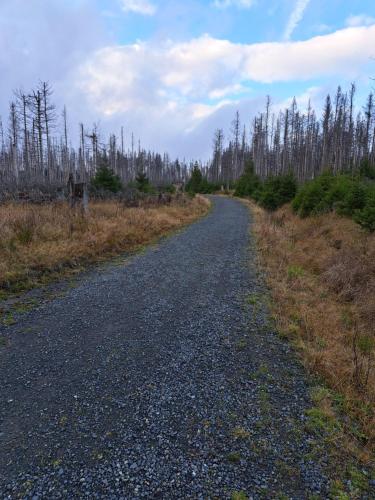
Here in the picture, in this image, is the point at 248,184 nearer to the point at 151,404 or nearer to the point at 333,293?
the point at 333,293

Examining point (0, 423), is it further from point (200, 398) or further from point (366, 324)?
point (366, 324)

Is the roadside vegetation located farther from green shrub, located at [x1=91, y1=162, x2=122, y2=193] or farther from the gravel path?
green shrub, located at [x1=91, y1=162, x2=122, y2=193]

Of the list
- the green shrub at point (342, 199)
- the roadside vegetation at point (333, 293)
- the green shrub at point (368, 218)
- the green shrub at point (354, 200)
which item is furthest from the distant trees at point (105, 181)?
the green shrub at point (368, 218)

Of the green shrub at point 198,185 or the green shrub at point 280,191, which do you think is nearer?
the green shrub at point 280,191

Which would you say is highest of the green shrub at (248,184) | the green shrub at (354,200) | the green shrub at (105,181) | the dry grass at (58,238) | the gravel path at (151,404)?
the green shrub at (248,184)

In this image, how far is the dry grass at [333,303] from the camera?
3.11 m

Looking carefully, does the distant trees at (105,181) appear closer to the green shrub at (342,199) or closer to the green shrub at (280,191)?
the green shrub at (280,191)

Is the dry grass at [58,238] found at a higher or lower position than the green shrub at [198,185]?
lower

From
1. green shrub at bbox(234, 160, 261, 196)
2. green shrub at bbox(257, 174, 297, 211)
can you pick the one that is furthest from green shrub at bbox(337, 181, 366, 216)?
green shrub at bbox(234, 160, 261, 196)

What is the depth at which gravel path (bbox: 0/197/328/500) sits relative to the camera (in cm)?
204

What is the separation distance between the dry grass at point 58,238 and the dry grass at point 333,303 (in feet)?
14.5

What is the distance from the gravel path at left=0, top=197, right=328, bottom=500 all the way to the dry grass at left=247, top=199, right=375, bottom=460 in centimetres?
39

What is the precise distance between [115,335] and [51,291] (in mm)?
2302

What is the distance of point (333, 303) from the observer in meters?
5.97
